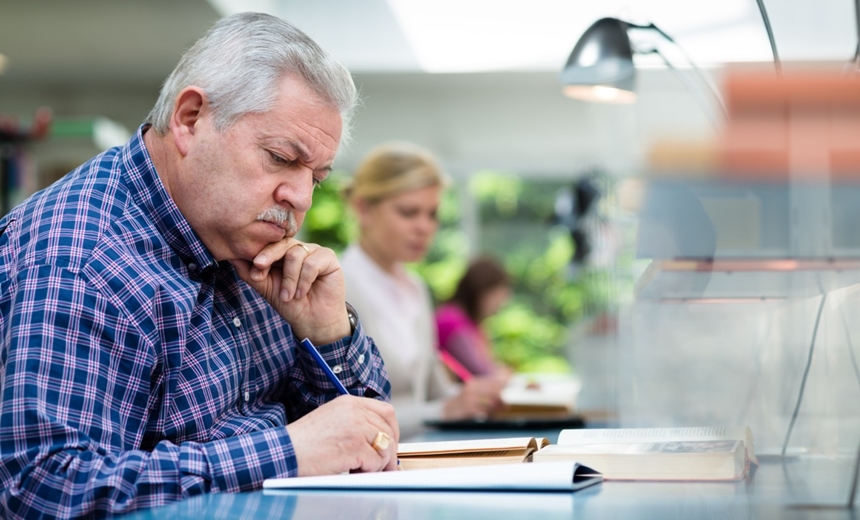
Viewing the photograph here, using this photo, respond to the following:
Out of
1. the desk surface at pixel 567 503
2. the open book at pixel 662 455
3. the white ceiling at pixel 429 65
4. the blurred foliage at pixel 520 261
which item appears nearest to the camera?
the desk surface at pixel 567 503

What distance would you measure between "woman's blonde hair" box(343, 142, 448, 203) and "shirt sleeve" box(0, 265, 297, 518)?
6.21 feet

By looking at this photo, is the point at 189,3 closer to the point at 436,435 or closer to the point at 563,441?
the point at 436,435

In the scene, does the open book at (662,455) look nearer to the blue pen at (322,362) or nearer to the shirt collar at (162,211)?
the blue pen at (322,362)

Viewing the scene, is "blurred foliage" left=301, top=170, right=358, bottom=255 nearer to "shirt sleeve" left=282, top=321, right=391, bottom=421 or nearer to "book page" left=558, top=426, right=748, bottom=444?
"shirt sleeve" left=282, top=321, right=391, bottom=421

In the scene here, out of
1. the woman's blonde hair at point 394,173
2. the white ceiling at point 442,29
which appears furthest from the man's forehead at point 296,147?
the white ceiling at point 442,29

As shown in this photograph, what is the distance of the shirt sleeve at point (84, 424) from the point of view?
865mm

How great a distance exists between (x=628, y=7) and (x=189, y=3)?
3.04 meters

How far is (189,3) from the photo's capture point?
4820 millimetres

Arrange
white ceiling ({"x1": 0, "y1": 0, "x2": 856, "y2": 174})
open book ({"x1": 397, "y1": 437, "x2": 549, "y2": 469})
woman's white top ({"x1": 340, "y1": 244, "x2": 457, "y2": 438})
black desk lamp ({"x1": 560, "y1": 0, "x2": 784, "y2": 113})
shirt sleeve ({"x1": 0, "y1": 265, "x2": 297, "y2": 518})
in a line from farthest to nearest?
woman's white top ({"x1": 340, "y1": 244, "x2": 457, "y2": 438}), white ceiling ({"x1": 0, "y1": 0, "x2": 856, "y2": 174}), black desk lamp ({"x1": 560, "y1": 0, "x2": 784, "y2": 113}), open book ({"x1": 397, "y1": 437, "x2": 549, "y2": 469}), shirt sleeve ({"x1": 0, "y1": 265, "x2": 297, "y2": 518})

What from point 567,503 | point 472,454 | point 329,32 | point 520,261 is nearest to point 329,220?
point 520,261

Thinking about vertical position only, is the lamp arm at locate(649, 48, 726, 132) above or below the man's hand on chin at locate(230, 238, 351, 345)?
above

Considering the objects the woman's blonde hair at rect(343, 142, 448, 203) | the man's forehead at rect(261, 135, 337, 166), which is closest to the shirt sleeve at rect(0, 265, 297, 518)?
the man's forehead at rect(261, 135, 337, 166)

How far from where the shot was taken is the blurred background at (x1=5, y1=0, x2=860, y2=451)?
125 centimetres

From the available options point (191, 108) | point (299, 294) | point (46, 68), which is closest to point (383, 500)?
point (299, 294)
